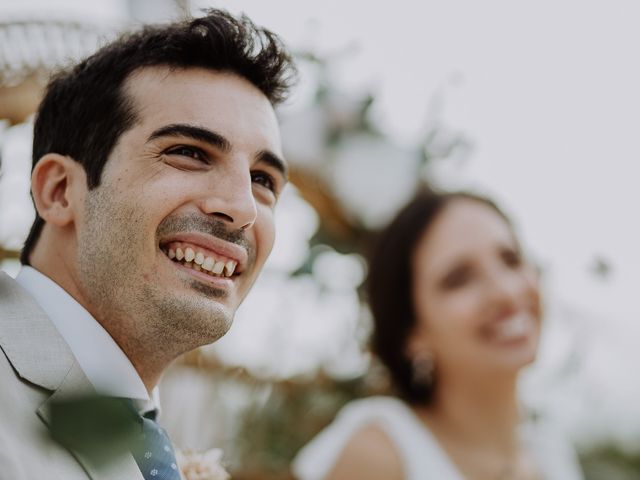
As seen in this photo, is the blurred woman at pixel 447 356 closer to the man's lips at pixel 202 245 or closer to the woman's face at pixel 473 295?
the woman's face at pixel 473 295

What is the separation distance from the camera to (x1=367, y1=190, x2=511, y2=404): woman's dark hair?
311 cm

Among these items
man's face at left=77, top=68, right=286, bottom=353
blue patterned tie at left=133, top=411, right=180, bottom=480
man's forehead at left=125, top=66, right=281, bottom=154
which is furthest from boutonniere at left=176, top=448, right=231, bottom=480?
man's forehead at left=125, top=66, right=281, bottom=154

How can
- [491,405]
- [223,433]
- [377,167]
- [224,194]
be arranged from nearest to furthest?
1. [224,194]
2. [223,433]
3. [491,405]
4. [377,167]

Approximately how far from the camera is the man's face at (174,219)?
124 cm

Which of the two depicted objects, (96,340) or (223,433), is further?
(223,433)

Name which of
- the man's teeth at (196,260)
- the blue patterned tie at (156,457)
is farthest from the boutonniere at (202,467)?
the man's teeth at (196,260)

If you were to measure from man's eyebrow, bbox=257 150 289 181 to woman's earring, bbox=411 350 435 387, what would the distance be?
175 centimetres

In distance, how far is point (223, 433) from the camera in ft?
9.16

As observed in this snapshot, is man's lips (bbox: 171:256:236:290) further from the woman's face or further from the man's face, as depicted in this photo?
the woman's face

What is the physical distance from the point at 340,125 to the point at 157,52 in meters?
1.77

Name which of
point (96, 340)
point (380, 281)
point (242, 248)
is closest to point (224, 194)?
point (242, 248)

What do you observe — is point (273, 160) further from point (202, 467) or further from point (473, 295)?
point (473, 295)

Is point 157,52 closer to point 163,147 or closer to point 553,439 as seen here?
point 163,147

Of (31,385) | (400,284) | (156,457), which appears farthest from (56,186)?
(400,284)
